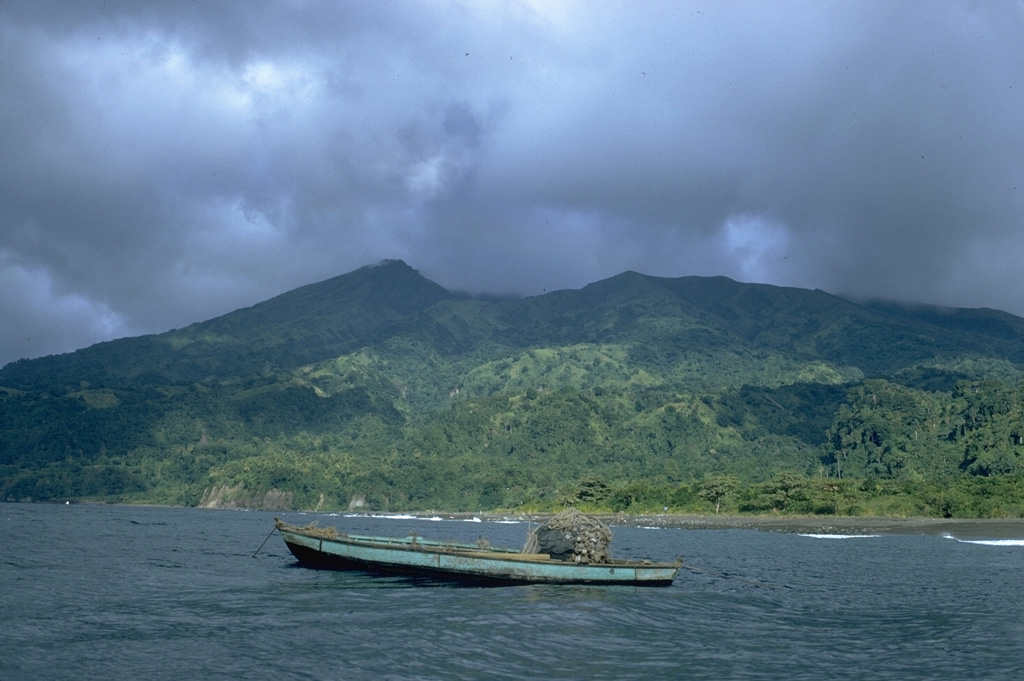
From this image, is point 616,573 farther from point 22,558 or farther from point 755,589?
point 22,558

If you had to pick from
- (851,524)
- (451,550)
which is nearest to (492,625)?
(451,550)

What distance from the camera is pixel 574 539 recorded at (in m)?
45.6

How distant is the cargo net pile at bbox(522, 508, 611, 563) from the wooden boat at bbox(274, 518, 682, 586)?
27.2 inches

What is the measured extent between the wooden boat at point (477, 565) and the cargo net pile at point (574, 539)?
0.69m

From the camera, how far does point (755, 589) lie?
46.9 metres

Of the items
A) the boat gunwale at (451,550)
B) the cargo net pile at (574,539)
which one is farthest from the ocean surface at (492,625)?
the cargo net pile at (574,539)

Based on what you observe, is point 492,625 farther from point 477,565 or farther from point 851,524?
point 851,524

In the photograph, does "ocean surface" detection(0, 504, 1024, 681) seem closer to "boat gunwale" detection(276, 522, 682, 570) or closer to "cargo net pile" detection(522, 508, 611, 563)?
"boat gunwale" detection(276, 522, 682, 570)

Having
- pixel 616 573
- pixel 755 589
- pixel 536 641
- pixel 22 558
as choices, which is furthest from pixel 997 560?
pixel 22 558

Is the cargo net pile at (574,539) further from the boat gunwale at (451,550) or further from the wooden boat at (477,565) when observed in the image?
the wooden boat at (477,565)

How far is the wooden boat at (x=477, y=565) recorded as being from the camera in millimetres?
44062

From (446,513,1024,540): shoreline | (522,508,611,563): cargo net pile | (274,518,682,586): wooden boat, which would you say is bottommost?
(446,513,1024,540): shoreline

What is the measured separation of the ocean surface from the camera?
26484mm

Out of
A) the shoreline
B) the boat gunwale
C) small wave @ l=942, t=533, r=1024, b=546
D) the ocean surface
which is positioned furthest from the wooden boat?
small wave @ l=942, t=533, r=1024, b=546
